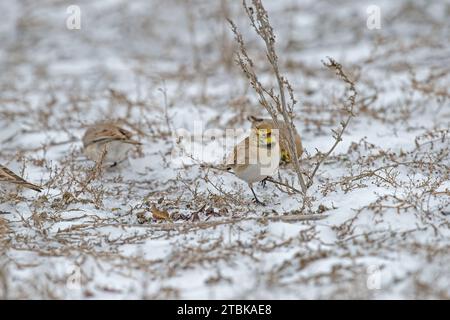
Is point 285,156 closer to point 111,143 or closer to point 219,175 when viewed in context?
point 219,175

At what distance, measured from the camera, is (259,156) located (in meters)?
5.84

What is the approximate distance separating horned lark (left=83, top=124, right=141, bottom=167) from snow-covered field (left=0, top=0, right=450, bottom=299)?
0.53 ft

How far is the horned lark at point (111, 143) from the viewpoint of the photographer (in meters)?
7.34

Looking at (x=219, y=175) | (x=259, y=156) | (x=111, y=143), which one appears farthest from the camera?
(x=111, y=143)

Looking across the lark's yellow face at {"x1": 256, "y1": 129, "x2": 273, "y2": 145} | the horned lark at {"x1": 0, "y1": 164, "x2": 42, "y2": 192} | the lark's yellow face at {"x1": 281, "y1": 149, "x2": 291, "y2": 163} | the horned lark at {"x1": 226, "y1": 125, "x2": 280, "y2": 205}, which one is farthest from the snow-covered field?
the lark's yellow face at {"x1": 256, "y1": 129, "x2": 273, "y2": 145}

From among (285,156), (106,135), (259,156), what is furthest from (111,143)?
(259,156)

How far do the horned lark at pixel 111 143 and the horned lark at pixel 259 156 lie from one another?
1767 mm

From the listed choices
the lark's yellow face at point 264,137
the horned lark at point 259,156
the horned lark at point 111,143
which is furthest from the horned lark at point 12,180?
the lark's yellow face at point 264,137

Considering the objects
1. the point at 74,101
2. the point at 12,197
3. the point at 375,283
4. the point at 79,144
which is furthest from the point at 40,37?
the point at 375,283

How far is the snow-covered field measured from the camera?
433 centimetres

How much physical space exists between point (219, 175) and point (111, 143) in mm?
1311

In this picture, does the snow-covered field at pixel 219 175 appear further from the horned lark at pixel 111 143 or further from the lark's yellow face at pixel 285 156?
the lark's yellow face at pixel 285 156

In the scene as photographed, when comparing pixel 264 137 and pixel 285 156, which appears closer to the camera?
pixel 264 137
